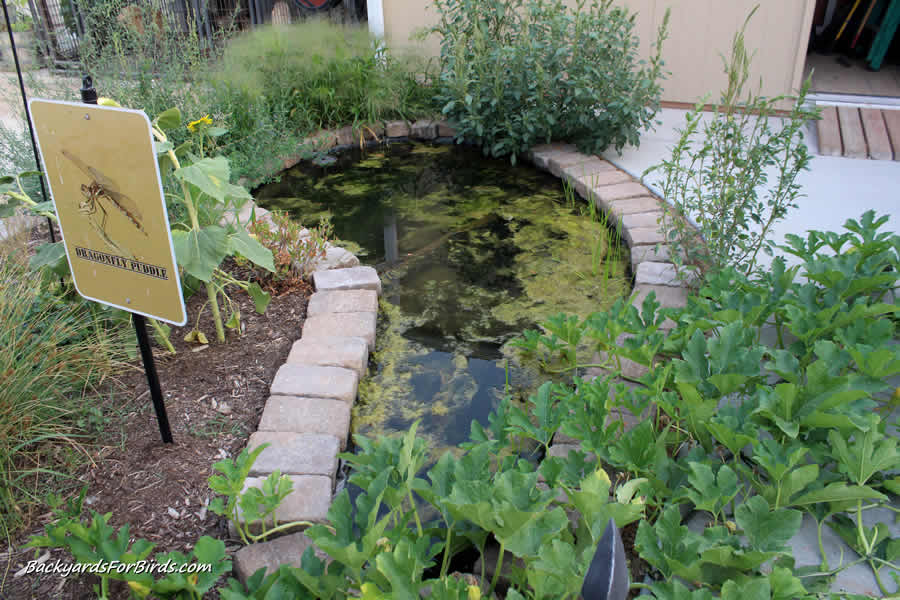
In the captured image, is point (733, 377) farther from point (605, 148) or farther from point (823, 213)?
point (605, 148)

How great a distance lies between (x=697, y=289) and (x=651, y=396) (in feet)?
3.64

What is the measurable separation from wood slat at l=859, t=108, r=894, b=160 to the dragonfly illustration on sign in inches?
177

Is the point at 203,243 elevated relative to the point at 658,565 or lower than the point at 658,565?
elevated

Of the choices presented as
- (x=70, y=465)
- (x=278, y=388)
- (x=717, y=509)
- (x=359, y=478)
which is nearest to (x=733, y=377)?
(x=717, y=509)

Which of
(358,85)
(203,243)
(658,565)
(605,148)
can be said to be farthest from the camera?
A: (358,85)

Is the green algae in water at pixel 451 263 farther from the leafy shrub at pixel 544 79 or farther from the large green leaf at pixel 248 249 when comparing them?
the large green leaf at pixel 248 249

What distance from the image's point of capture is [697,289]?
287 cm

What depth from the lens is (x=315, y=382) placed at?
2.39m

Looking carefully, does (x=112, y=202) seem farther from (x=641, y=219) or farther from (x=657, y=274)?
(x=641, y=219)

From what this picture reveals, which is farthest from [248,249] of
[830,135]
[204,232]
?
[830,135]

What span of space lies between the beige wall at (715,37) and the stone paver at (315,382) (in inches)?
A: 151

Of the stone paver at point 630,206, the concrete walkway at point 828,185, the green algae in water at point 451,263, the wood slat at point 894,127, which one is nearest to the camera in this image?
the green algae in water at point 451,263

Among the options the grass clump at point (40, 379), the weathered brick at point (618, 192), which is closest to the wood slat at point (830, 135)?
the weathered brick at point (618, 192)

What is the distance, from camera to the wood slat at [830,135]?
4.47 m
